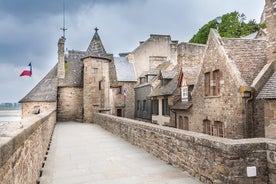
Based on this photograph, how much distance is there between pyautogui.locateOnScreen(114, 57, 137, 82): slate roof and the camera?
108 feet

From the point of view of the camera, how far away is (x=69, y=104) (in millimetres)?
27516

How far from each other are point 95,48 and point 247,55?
59.5 ft

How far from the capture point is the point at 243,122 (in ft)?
34.3

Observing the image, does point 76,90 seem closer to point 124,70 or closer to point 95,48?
point 95,48

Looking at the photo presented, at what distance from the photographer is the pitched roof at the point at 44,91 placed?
26375 millimetres

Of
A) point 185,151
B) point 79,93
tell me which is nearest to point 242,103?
point 185,151

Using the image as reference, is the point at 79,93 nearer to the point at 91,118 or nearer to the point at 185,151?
the point at 91,118

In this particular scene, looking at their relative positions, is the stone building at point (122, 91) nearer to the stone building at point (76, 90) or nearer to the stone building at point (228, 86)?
the stone building at point (76, 90)

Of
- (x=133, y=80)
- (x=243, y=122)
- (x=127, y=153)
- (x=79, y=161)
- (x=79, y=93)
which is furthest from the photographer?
(x=133, y=80)

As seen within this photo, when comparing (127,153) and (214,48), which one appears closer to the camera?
(127,153)

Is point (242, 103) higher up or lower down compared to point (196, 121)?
higher up

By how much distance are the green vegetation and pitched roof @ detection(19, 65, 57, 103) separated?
2211cm

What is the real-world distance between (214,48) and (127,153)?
7916 mm

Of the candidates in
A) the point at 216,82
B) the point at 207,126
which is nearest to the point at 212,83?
the point at 216,82
